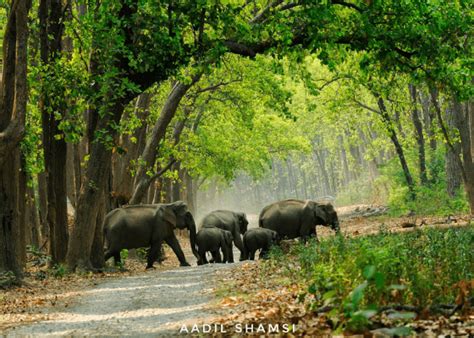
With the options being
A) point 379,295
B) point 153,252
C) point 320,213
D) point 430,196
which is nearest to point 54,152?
point 153,252

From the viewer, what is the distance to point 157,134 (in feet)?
75.0

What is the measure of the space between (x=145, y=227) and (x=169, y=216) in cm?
97

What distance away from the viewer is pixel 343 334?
656 cm

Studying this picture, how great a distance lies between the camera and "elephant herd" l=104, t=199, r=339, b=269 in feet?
68.0

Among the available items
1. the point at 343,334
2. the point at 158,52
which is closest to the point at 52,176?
the point at 158,52

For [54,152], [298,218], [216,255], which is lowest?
[216,255]

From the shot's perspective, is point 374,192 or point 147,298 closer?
point 147,298

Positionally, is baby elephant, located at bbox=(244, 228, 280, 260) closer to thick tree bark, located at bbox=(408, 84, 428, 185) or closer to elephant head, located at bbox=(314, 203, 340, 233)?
elephant head, located at bbox=(314, 203, 340, 233)

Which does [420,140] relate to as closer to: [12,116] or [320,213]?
[320,213]

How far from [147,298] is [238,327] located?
402cm

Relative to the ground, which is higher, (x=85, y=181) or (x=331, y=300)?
(x=85, y=181)

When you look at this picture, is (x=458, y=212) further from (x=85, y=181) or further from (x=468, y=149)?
(x=85, y=181)

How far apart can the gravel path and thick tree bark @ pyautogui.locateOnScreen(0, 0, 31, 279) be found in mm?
2085

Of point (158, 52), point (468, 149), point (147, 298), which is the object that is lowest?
point (147, 298)
